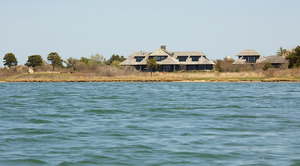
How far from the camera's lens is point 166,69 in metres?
95.2

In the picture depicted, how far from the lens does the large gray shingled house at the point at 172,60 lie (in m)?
94.6

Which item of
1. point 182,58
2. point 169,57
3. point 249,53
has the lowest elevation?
point 182,58

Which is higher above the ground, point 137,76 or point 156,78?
point 137,76

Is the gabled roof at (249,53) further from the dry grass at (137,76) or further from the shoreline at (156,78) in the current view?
the shoreline at (156,78)

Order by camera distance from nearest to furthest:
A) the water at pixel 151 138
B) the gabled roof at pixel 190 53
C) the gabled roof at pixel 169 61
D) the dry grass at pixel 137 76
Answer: the water at pixel 151 138, the dry grass at pixel 137 76, the gabled roof at pixel 169 61, the gabled roof at pixel 190 53

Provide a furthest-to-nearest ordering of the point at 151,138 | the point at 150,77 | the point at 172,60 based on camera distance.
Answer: the point at 172,60
the point at 150,77
the point at 151,138

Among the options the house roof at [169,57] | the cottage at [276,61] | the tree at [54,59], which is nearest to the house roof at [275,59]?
the cottage at [276,61]

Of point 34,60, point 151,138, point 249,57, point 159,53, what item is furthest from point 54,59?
point 151,138

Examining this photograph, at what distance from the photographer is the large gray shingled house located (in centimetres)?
9462

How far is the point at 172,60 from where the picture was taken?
93.6 metres

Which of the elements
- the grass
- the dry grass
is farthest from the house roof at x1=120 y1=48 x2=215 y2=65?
the grass

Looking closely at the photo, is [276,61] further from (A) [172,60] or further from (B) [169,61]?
(B) [169,61]

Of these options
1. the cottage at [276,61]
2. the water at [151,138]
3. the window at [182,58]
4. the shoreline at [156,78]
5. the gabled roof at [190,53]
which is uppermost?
the gabled roof at [190,53]

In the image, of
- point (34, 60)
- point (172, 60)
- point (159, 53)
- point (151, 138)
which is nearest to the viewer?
point (151, 138)
